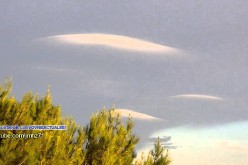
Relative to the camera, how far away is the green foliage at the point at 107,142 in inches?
880

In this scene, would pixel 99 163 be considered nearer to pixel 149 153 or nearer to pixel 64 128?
pixel 64 128

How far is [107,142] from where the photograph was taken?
73.9 ft

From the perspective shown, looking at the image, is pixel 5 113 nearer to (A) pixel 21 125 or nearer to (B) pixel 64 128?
(A) pixel 21 125

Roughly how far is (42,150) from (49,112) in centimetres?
496

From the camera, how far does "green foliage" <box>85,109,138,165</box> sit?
73.3 ft

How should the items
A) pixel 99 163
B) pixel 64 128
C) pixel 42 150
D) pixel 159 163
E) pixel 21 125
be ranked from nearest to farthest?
pixel 42 150, pixel 21 125, pixel 64 128, pixel 99 163, pixel 159 163

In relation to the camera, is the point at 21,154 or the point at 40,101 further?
the point at 40,101

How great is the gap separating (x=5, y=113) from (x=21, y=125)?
81 centimetres

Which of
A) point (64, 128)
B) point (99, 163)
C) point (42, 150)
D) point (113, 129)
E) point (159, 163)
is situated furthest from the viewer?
point (159, 163)

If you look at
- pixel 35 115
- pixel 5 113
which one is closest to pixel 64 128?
pixel 35 115

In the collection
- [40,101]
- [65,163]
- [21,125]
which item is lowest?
[65,163]

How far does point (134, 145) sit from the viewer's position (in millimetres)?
25453

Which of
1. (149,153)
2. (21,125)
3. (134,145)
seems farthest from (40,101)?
(149,153)

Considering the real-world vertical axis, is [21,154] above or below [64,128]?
below
